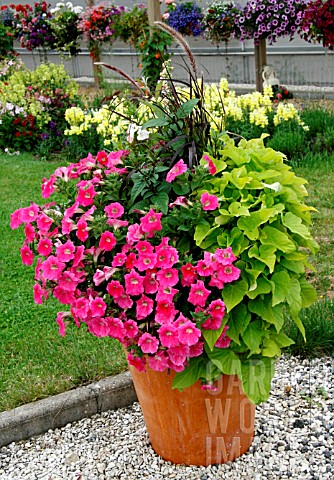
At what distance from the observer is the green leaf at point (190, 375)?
2.52 meters

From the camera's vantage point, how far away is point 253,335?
2484mm

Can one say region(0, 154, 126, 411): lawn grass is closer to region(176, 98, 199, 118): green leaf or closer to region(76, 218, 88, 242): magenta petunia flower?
region(76, 218, 88, 242): magenta petunia flower

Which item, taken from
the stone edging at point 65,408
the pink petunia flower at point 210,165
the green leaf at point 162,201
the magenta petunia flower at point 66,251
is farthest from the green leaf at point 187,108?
the stone edging at point 65,408

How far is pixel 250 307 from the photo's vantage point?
2465 millimetres

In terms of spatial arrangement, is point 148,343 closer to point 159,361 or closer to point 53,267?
point 159,361

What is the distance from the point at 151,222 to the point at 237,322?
→ 458mm

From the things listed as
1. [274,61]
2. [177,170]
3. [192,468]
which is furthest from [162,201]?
[274,61]

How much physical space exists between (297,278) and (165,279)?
1.86 feet

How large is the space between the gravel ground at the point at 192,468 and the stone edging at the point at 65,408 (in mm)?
33

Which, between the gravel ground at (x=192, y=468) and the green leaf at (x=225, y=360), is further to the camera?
the gravel ground at (x=192, y=468)

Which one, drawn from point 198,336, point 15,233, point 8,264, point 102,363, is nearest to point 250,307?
point 198,336

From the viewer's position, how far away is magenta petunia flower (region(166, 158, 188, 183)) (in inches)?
97.0

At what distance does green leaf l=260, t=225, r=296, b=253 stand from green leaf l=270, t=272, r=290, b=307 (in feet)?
0.29

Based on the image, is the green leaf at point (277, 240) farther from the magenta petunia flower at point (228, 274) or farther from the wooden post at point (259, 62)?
the wooden post at point (259, 62)
